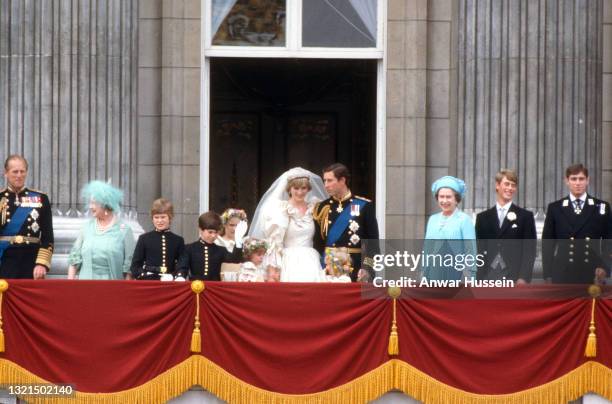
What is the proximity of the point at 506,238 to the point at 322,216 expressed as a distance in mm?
1829

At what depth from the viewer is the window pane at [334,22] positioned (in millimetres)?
18688

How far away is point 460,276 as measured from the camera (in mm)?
14805

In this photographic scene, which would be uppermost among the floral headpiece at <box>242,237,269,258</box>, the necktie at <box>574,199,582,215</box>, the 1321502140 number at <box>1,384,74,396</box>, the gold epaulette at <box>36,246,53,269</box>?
the necktie at <box>574,199,582,215</box>

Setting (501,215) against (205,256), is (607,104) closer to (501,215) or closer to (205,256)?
(501,215)

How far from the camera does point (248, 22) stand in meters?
18.7

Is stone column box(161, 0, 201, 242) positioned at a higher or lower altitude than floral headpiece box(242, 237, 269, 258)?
higher

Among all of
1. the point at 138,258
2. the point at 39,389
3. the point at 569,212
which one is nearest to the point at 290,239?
the point at 138,258

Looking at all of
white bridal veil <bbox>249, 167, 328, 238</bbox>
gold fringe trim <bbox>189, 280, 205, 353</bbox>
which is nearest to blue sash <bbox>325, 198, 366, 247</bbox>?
white bridal veil <bbox>249, 167, 328, 238</bbox>

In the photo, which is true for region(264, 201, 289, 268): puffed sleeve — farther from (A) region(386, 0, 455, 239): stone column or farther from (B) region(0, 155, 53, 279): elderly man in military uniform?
(A) region(386, 0, 455, 239): stone column

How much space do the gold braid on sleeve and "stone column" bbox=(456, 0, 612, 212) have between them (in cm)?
235

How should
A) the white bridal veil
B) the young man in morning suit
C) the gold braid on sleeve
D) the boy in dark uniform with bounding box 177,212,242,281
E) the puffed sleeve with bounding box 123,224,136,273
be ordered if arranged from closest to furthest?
the young man in morning suit, the boy in dark uniform with bounding box 177,212,242,281, the puffed sleeve with bounding box 123,224,136,273, the gold braid on sleeve, the white bridal veil

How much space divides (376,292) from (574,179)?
2.49m

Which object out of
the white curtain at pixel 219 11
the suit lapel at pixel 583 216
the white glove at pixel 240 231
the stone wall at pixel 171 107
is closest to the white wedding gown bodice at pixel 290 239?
the white glove at pixel 240 231

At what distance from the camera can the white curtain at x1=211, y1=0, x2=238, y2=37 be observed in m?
18.7
